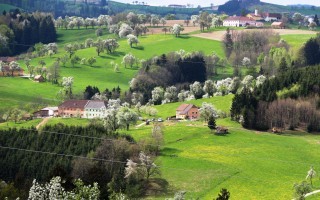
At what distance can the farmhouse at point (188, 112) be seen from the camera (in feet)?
342

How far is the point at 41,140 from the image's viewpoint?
75000mm

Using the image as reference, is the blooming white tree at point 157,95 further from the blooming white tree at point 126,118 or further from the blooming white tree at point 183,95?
the blooming white tree at point 126,118

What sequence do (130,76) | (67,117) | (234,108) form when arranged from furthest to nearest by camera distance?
(130,76) → (67,117) → (234,108)

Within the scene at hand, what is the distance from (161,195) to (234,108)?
36.9m

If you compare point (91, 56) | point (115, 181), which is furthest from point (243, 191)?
point (91, 56)

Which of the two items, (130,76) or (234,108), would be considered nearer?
(234,108)

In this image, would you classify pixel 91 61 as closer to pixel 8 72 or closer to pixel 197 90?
pixel 8 72

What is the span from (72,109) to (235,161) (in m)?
47.2

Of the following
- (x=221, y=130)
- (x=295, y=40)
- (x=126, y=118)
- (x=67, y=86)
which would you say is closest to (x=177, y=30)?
(x=295, y=40)

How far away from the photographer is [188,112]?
344ft

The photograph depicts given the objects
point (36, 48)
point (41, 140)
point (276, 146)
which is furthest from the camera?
point (36, 48)

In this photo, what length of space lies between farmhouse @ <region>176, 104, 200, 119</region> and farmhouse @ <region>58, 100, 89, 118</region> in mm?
19262

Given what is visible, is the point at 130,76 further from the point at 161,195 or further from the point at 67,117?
the point at 161,195

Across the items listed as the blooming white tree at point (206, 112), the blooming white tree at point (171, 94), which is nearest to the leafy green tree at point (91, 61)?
the blooming white tree at point (171, 94)
